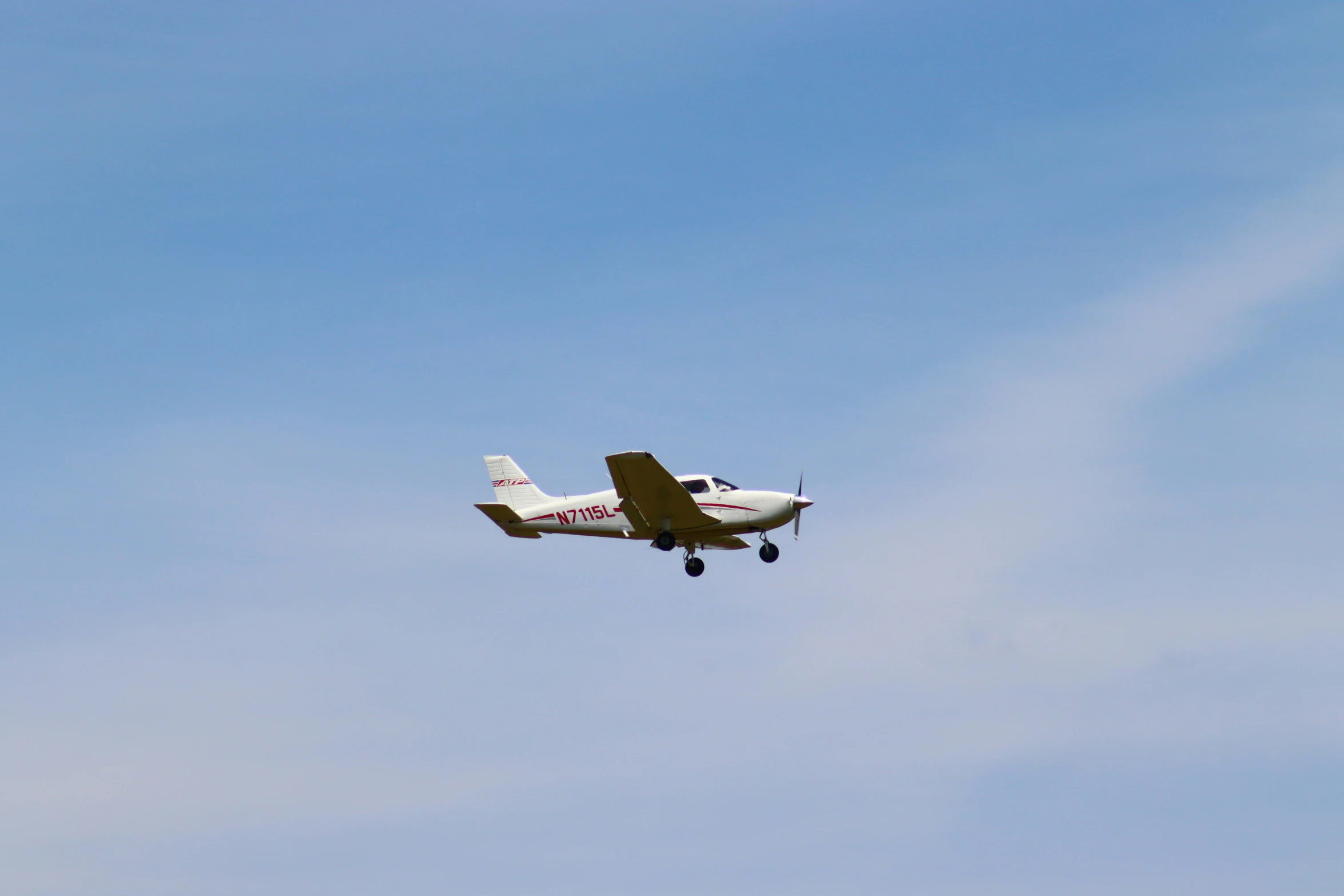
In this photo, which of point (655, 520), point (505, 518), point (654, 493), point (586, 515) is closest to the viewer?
point (654, 493)

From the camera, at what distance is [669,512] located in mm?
45938

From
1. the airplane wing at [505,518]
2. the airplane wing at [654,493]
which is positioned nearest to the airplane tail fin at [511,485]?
the airplane wing at [505,518]

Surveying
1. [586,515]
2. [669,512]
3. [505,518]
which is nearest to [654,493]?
[669,512]

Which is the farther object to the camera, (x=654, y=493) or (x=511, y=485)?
(x=511, y=485)

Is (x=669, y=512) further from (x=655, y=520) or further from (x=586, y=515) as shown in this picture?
(x=586, y=515)

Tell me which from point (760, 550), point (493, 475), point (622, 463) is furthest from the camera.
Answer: point (493, 475)

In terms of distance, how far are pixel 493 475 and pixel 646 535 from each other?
775cm

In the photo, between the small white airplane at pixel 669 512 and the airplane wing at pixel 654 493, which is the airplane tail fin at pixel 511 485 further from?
the airplane wing at pixel 654 493

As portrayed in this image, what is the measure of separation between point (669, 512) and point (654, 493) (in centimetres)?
97

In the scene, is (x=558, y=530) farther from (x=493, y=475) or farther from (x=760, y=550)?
(x=760, y=550)

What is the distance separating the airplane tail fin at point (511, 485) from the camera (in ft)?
167

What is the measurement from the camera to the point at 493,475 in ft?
171

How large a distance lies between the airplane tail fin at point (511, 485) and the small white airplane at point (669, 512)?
2.22ft

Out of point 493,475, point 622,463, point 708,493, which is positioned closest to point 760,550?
point 708,493
